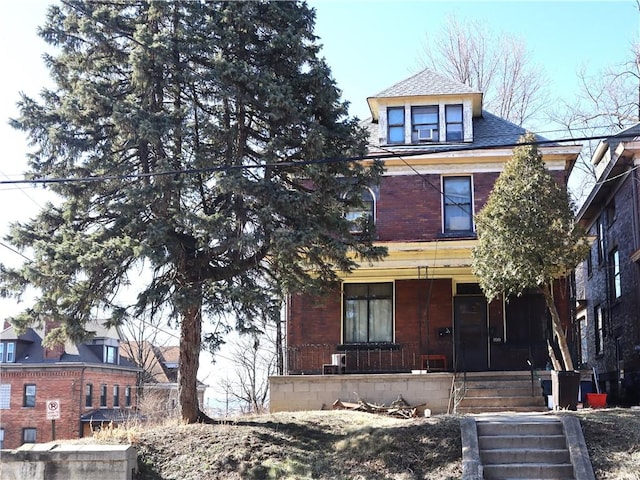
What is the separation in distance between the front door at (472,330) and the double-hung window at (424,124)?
16.0ft

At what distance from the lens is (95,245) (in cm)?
1268

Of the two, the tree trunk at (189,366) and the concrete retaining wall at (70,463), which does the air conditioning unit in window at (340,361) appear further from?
the concrete retaining wall at (70,463)

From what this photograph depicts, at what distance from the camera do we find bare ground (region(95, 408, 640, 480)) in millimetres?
11297

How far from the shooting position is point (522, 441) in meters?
11.8

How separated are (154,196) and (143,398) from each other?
33675 mm

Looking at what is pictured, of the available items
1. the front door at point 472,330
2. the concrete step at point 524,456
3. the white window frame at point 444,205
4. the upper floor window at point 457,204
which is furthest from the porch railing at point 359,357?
the concrete step at point 524,456

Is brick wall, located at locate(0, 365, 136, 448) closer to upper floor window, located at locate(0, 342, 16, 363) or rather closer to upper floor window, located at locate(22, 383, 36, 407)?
upper floor window, located at locate(22, 383, 36, 407)

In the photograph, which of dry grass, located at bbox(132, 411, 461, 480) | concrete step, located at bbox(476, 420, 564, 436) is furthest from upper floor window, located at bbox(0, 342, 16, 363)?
concrete step, located at bbox(476, 420, 564, 436)

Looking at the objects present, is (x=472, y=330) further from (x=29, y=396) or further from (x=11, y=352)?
(x=11, y=352)

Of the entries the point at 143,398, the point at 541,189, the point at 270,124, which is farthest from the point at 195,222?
the point at 143,398

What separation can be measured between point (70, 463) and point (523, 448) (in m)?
7.22

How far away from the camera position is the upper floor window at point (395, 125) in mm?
22531

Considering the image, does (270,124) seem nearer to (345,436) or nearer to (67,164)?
(67,164)

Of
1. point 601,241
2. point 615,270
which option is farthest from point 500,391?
point 601,241
